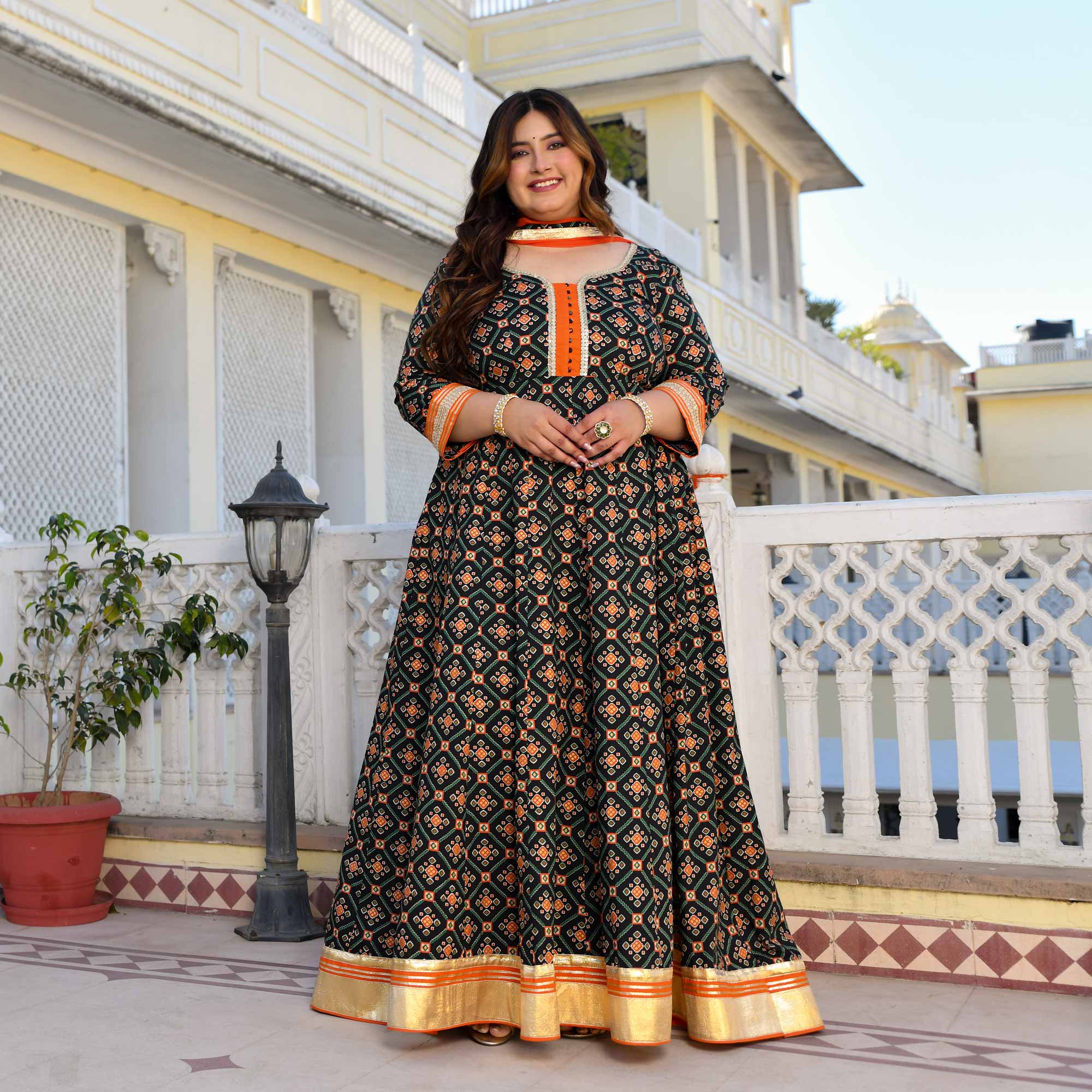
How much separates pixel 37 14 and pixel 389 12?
234 inches

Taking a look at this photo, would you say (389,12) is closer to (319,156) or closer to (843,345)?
(319,156)

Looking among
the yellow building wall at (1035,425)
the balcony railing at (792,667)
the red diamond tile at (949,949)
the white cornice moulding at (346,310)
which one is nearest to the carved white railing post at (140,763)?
the balcony railing at (792,667)

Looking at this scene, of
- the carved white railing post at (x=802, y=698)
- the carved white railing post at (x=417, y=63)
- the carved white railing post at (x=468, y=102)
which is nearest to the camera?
the carved white railing post at (x=802, y=698)

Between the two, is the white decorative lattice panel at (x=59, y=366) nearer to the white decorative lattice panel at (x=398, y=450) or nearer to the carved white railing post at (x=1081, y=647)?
the white decorative lattice panel at (x=398, y=450)

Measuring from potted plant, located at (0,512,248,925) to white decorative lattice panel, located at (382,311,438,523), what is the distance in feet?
14.0

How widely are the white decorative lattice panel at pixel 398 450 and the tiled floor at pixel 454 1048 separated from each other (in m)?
5.46

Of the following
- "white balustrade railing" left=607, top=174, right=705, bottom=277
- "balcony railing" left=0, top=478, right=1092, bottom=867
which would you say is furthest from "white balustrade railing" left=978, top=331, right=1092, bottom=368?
"balcony railing" left=0, top=478, right=1092, bottom=867

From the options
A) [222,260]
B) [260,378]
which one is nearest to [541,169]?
[222,260]

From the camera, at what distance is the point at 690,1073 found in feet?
6.91

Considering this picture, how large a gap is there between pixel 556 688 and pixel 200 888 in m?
1.67

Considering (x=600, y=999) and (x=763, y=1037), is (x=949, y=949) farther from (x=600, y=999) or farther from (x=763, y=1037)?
(x=600, y=999)

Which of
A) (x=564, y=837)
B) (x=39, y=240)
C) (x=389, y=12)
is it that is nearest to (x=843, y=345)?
(x=389, y=12)

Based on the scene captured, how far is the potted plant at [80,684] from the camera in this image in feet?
10.9

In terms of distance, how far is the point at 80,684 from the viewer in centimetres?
353
